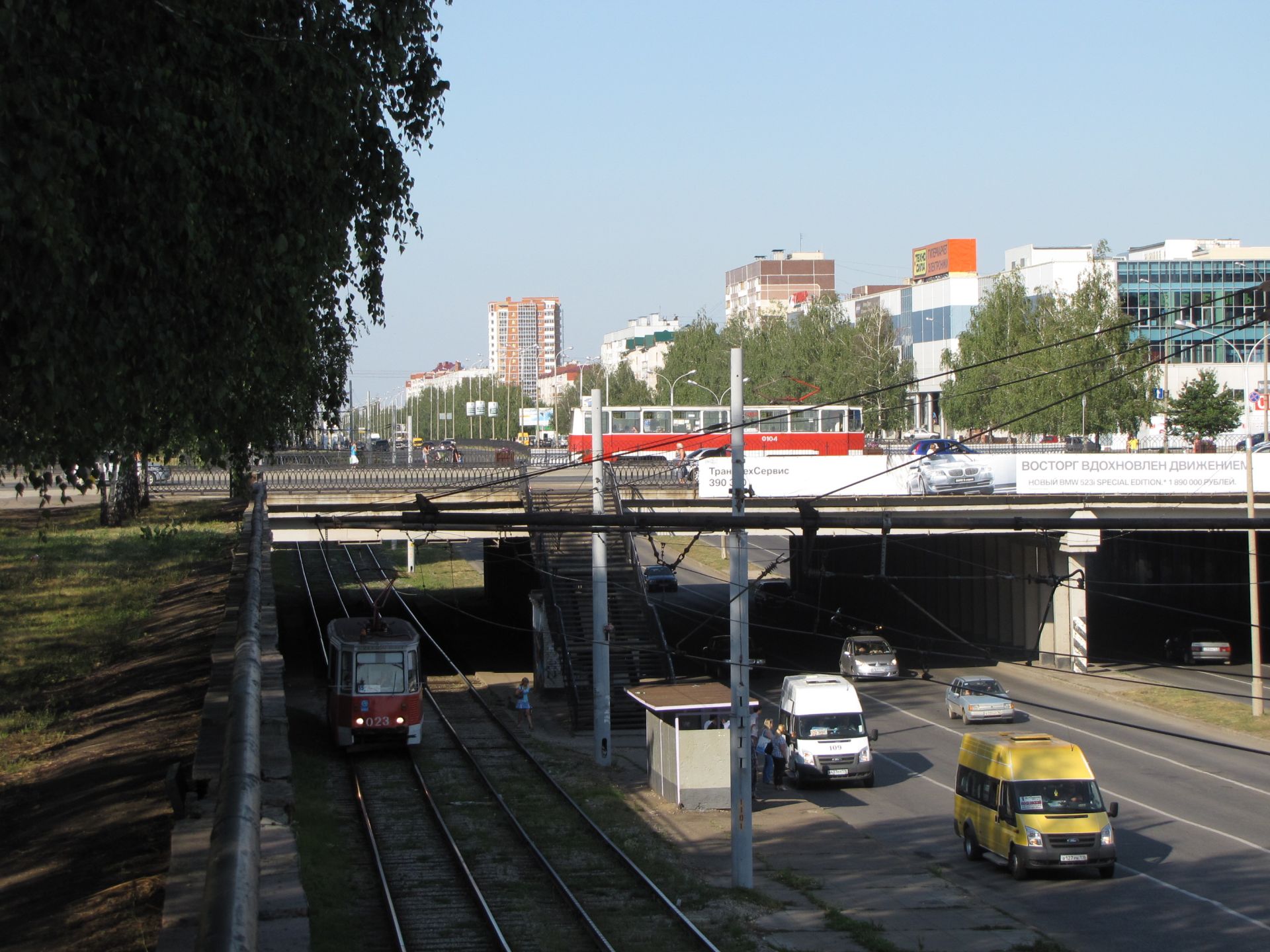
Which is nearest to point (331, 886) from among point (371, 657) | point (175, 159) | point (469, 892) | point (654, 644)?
point (469, 892)

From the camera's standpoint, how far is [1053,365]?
5925cm

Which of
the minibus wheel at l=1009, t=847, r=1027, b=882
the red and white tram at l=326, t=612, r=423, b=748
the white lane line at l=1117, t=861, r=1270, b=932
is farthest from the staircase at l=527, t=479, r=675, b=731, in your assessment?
the white lane line at l=1117, t=861, r=1270, b=932

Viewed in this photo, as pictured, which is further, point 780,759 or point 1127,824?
point 780,759

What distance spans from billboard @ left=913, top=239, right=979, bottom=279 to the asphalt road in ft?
266

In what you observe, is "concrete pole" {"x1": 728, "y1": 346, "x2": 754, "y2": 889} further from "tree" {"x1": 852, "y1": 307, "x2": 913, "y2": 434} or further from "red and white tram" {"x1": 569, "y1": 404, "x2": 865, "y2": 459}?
"tree" {"x1": 852, "y1": 307, "x2": 913, "y2": 434}

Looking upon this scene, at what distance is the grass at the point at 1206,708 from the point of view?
96.7 feet

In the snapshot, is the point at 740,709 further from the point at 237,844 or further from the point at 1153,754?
the point at 1153,754

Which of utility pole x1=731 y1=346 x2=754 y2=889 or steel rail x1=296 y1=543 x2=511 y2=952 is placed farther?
utility pole x1=731 y1=346 x2=754 y2=889

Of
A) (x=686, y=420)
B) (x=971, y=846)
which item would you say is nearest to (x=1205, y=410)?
(x=686, y=420)

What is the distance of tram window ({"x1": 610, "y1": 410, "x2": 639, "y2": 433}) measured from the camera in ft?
197

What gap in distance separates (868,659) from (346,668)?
61.8 feet

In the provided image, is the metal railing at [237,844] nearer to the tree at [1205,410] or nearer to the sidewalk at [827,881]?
the sidewalk at [827,881]

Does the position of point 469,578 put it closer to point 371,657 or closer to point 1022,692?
point 1022,692

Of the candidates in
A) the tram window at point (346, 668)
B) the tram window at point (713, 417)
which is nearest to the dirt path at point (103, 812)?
the tram window at point (346, 668)
